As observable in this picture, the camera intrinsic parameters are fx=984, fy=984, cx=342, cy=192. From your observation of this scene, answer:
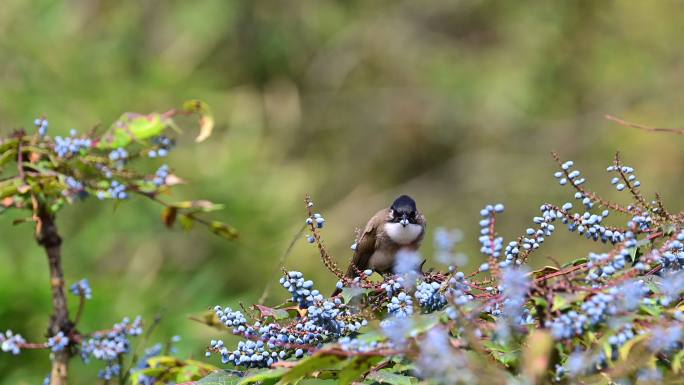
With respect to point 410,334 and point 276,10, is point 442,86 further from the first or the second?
point 410,334

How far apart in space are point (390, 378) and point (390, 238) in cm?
211

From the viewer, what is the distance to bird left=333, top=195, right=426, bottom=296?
4023 mm

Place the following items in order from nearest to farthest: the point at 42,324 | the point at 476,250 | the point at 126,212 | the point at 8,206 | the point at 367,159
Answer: the point at 8,206 → the point at 42,324 → the point at 126,212 → the point at 476,250 → the point at 367,159

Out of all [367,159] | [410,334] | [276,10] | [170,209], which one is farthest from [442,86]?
[410,334]

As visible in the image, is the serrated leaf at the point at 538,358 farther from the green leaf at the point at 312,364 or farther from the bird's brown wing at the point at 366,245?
the bird's brown wing at the point at 366,245

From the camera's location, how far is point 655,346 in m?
1.62

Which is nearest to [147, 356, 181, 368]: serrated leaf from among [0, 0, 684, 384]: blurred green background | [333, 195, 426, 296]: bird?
[333, 195, 426, 296]: bird

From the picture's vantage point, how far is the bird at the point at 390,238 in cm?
402

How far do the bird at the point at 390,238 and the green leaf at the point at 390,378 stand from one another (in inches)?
77.3

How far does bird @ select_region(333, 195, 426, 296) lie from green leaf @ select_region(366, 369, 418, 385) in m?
1.96

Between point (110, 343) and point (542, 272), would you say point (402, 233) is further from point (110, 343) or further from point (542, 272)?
point (542, 272)

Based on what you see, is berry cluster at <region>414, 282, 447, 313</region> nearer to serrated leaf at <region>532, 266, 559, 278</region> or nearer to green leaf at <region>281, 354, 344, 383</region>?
serrated leaf at <region>532, 266, 559, 278</region>

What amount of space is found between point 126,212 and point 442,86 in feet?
24.4

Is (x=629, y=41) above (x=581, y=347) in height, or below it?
above
